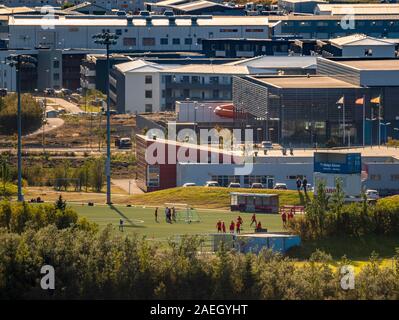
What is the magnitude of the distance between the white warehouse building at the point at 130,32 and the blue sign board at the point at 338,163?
1574 inches

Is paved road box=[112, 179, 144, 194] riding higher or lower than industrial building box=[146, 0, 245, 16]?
lower

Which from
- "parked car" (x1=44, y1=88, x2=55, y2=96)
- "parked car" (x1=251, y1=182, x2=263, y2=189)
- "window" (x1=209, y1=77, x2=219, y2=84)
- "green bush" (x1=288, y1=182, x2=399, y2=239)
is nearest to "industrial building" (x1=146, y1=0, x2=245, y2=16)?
"parked car" (x1=44, y1=88, x2=55, y2=96)

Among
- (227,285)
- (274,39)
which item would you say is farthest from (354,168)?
(274,39)

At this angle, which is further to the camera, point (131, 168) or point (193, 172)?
point (131, 168)

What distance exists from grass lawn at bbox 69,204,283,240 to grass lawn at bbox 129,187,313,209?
114 centimetres

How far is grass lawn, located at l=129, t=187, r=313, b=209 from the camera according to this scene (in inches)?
1587

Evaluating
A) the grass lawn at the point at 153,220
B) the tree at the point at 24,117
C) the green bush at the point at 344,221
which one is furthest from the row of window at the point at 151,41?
the green bush at the point at 344,221

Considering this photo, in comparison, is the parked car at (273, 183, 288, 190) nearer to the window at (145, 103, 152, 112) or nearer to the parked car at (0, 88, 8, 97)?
the window at (145, 103, 152, 112)

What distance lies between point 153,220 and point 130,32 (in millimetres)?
44240

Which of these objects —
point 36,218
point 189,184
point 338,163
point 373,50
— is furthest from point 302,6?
point 36,218

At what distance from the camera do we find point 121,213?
38.5 meters

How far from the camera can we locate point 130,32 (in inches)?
3184

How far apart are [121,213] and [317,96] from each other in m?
17.1
